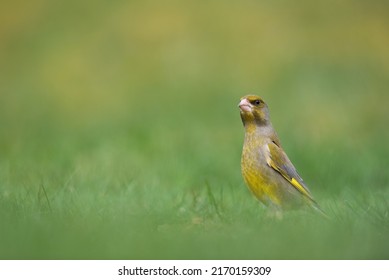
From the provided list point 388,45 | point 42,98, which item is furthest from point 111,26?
point 388,45

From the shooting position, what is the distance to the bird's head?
654 cm

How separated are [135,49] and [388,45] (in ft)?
13.4

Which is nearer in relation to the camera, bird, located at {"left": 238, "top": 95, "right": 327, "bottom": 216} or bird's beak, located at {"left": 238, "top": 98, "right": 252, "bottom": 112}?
bird, located at {"left": 238, "top": 95, "right": 327, "bottom": 216}

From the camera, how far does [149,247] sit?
16.7ft

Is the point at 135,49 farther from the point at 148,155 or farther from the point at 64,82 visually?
the point at 148,155

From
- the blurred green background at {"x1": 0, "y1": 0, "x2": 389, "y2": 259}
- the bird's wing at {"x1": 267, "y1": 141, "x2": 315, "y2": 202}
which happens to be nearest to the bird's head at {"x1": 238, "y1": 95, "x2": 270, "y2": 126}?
the bird's wing at {"x1": 267, "y1": 141, "x2": 315, "y2": 202}

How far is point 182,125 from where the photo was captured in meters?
11.0

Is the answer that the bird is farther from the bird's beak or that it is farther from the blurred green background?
the blurred green background

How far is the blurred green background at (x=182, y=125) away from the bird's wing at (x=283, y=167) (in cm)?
27

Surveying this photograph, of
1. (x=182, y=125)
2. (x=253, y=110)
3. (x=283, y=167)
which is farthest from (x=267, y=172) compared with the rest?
(x=182, y=125)

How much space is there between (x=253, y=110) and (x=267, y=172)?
0.51 meters

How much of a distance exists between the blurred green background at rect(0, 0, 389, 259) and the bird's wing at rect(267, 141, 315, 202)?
270 millimetres

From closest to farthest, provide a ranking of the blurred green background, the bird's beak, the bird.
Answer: the blurred green background
the bird
the bird's beak

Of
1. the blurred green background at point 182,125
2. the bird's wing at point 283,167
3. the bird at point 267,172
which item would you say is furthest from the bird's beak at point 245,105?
the blurred green background at point 182,125
